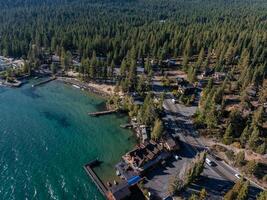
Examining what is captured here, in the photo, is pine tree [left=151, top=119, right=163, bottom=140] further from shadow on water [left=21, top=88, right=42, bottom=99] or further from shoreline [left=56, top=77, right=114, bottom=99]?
shadow on water [left=21, top=88, right=42, bottom=99]

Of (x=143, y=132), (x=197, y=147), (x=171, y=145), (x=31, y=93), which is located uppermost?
(x=31, y=93)

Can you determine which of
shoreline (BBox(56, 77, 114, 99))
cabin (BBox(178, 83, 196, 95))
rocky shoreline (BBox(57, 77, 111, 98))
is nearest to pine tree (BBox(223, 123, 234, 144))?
cabin (BBox(178, 83, 196, 95))

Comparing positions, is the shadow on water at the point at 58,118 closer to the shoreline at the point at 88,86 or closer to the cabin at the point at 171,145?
the shoreline at the point at 88,86

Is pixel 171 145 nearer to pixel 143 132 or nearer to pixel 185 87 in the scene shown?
pixel 143 132

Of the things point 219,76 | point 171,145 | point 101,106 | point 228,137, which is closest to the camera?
point 171,145

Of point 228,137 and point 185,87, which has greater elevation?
point 185,87

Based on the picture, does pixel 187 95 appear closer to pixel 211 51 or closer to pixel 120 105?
pixel 120 105

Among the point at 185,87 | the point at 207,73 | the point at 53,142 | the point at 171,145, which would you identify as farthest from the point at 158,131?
the point at 207,73

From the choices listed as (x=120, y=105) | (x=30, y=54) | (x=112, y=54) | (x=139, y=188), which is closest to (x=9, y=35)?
(x=30, y=54)
